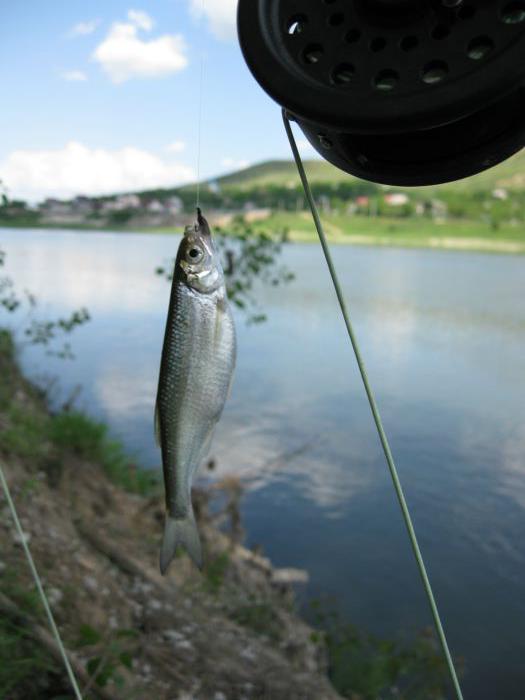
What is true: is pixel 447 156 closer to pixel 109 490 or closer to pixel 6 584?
pixel 6 584

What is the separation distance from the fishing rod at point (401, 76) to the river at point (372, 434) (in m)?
5.68

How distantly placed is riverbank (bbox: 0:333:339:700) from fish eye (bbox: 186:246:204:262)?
193 cm

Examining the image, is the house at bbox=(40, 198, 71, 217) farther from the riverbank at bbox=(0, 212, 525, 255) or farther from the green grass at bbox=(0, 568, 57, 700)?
the riverbank at bbox=(0, 212, 525, 255)

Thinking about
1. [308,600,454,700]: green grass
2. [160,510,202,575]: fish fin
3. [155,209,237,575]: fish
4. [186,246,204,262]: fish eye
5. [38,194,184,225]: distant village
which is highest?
[38,194,184,225]: distant village

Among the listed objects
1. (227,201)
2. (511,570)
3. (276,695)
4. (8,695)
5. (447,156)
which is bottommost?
(511,570)

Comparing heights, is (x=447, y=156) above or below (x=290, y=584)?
above

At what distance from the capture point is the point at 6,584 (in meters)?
3.24

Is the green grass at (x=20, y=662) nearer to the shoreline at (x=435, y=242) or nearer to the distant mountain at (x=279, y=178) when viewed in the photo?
the distant mountain at (x=279, y=178)

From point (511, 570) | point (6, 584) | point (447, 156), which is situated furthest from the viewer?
point (511, 570)

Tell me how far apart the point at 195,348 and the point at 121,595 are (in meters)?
3.48

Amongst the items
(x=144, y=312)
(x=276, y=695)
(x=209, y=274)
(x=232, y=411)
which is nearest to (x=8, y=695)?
(x=276, y=695)

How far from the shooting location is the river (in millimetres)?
6820

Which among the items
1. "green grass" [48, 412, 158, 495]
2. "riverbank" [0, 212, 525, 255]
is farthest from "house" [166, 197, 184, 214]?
"riverbank" [0, 212, 525, 255]

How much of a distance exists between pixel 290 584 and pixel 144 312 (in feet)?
38.6
